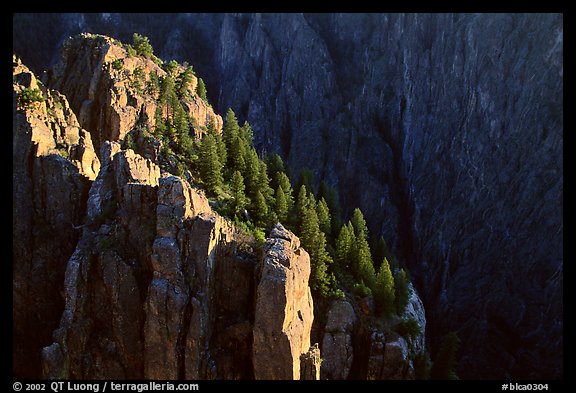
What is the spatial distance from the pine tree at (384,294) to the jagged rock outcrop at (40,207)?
27.3 metres

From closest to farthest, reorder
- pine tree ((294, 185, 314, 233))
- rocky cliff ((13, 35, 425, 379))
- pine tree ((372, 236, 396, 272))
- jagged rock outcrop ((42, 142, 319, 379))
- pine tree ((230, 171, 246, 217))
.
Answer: jagged rock outcrop ((42, 142, 319, 379))
rocky cliff ((13, 35, 425, 379))
pine tree ((230, 171, 246, 217))
pine tree ((294, 185, 314, 233))
pine tree ((372, 236, 396, 272))

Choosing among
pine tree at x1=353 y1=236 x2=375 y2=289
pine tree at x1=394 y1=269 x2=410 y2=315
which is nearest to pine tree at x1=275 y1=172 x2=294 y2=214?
pine tree at x1=353 y1=236 x2=375 y2=289

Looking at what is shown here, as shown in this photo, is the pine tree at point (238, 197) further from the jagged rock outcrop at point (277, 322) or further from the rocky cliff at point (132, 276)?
the jagged rock outcrop at point (277, 322)

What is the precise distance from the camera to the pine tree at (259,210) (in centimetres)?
4388

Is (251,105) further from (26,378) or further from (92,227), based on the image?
(26,378)

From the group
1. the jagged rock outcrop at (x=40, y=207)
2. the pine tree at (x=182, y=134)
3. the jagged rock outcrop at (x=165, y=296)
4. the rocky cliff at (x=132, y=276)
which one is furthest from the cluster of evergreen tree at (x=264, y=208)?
the jagged rock outcrop at (x=40, y=207)

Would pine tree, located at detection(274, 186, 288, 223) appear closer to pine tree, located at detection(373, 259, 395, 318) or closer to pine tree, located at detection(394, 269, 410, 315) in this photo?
pine tree, located at detection(373, 259, 395, 318)

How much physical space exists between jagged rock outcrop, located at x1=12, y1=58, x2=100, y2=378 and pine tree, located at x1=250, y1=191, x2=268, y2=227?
1477cm

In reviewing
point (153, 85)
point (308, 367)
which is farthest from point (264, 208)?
point (153, 85)

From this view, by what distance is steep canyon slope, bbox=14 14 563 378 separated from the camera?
6894 centimetres

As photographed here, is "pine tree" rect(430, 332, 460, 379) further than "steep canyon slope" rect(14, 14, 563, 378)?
No

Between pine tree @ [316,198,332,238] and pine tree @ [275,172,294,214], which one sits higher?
pine tree @ [275,172,294,214]

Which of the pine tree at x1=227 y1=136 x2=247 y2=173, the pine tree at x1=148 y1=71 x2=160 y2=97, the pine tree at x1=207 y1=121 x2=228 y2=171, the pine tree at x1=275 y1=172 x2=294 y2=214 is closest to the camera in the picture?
the pine tree at x1=207 y1=121 x2=228 y2=171

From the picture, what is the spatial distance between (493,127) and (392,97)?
92.7 feet
